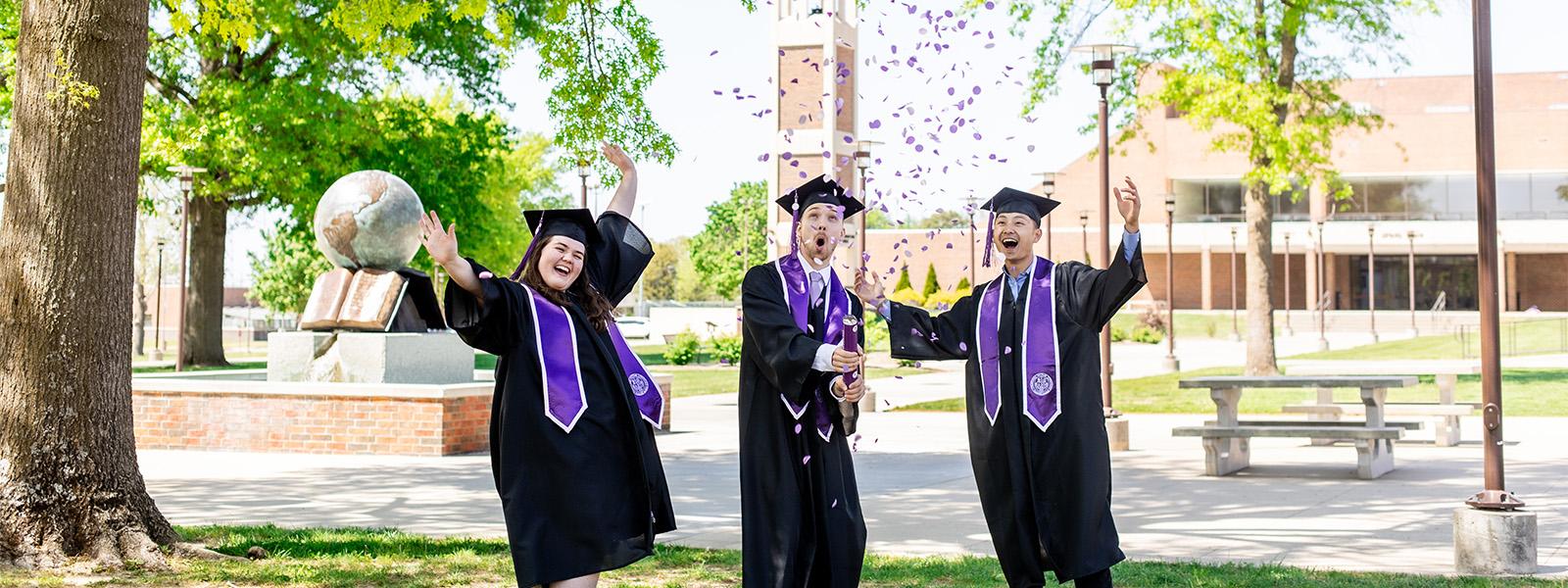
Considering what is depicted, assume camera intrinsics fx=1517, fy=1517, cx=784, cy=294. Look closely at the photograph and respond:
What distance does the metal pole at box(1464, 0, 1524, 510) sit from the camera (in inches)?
278

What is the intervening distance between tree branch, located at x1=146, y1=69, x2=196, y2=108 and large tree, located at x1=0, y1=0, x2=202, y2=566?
21.8 meters

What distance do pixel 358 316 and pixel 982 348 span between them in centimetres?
984

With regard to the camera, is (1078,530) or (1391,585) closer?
(1078,530)

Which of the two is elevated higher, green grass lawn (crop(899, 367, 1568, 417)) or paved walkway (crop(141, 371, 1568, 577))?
green grass lawn (crop(899, 367, 1568, 417))

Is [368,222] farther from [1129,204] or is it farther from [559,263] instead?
[1129,204]

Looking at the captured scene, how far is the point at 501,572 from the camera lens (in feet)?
23.2

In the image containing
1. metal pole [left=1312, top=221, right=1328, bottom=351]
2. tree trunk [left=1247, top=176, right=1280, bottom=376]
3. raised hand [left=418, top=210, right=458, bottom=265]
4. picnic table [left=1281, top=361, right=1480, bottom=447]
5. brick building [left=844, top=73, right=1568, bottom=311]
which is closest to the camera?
raised hand [left=418, top=210, right=458, bottom=265]

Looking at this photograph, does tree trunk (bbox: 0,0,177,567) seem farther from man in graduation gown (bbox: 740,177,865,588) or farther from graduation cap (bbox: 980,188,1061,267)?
graduation cap (bbox: 980,188,1061,267)

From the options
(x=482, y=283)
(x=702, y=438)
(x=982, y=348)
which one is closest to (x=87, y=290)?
(x=482, y=283)

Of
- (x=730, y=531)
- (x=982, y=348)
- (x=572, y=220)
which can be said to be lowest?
(x=730, y=531)

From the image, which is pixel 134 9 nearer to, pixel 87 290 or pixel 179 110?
pixel 87 290

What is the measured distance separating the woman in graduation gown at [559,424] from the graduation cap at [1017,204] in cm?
171

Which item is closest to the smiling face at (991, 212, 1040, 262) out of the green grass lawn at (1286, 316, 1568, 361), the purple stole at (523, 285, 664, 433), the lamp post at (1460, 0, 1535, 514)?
the purple stole at (523, 285, 664, 433)

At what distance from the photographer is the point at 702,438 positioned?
15.7m
